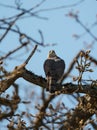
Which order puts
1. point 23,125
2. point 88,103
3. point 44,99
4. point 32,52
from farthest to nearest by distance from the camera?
point 44,99, point 88,103, point 23,125, point 32,52

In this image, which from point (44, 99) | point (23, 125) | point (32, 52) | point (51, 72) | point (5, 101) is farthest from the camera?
point (44, 99)

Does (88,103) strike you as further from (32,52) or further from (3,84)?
(3,84)

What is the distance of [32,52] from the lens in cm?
314

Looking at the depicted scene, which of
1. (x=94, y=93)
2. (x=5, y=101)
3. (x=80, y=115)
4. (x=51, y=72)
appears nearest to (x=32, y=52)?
(x=5, y=101)

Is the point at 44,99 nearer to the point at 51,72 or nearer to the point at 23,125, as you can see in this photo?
the point at 51,72

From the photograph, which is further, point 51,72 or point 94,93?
point 51,72

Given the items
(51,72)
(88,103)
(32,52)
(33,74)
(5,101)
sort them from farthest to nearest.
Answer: (51,72)
(33,74)
(88,103)
(32,52)
(5,101)

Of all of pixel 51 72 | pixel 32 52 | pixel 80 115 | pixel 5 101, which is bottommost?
pixel 5 101

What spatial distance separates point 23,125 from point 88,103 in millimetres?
639

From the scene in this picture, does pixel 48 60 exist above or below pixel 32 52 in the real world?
Answer: above

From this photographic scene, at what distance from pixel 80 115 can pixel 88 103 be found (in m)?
1.88

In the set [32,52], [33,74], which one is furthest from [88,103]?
[32,52]

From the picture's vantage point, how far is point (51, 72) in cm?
531

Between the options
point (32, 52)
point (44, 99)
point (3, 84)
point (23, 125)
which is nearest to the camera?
point (3, 84)
